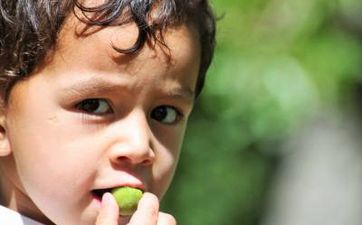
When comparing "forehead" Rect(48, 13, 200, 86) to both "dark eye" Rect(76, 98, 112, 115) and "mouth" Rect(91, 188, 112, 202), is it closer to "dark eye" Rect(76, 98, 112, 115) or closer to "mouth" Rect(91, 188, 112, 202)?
"dark eye" Rect(76, 98, 112, 115)

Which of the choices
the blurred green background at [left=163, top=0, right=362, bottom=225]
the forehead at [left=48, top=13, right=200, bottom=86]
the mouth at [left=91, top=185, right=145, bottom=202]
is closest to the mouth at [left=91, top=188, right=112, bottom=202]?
the mouth at [left=91, top=185, right=145, bottom=202]

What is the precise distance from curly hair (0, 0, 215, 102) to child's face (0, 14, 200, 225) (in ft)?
0.06

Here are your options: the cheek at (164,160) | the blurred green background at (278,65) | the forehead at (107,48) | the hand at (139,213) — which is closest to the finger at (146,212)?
the hand at (139,213)

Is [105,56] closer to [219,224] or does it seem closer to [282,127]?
[282,127]

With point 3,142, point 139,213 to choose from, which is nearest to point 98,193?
point 139,213

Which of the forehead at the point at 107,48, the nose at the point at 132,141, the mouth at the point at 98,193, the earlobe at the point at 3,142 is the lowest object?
the mouth at the point at 98,193

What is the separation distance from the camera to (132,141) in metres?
1.82

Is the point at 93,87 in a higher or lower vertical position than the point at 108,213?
higher

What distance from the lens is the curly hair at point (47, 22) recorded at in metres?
1.85

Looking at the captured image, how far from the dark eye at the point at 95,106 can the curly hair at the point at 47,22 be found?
0.33 feet

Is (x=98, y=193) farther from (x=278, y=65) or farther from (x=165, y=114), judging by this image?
(x=278, y=65)

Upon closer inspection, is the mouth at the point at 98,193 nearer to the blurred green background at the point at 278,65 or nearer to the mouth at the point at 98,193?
the mouth at the point at 98,193

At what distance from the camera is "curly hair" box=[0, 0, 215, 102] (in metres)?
1.85

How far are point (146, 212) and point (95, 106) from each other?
216mm
